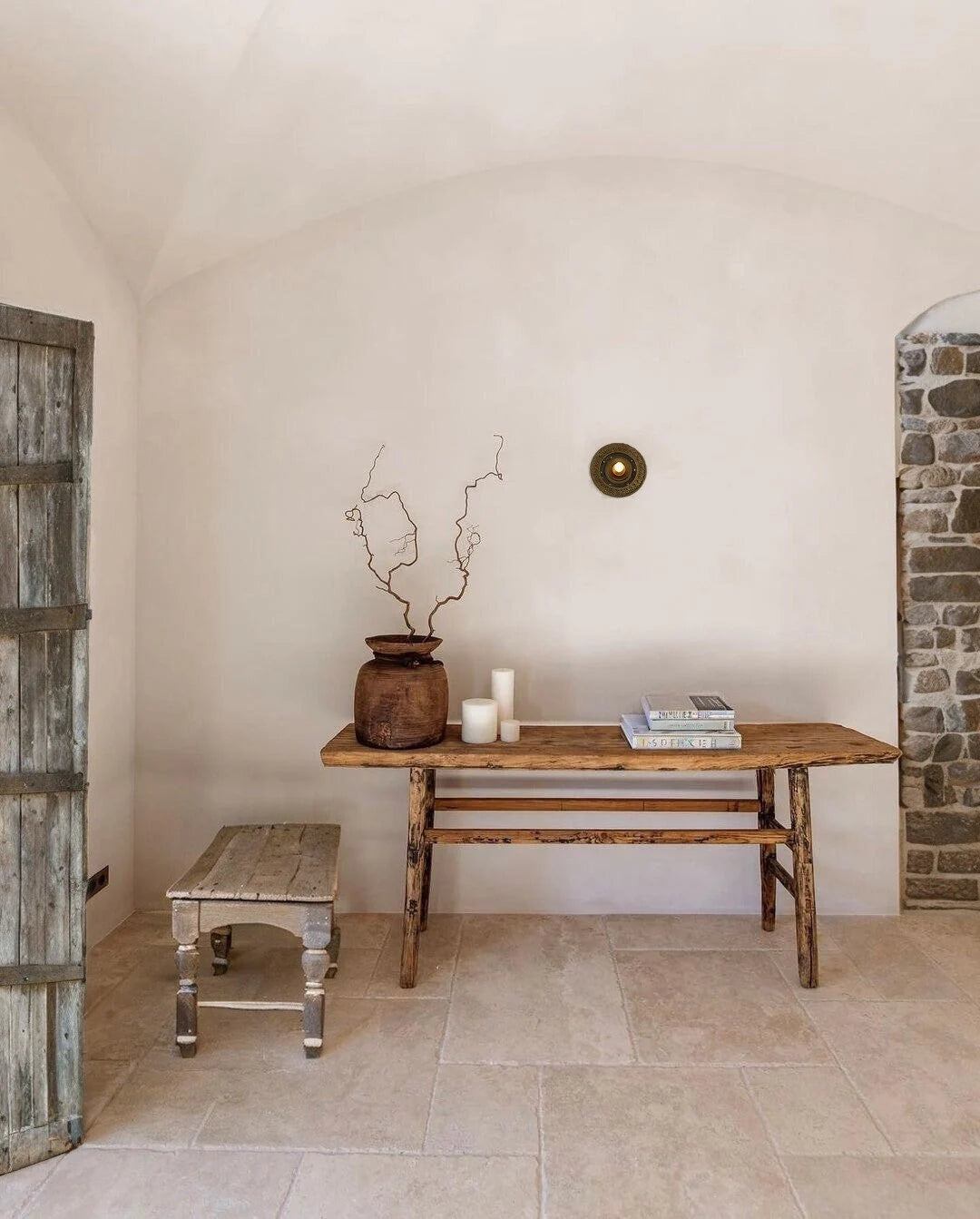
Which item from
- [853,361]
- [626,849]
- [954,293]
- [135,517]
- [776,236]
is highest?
[776,236]

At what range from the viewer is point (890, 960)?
9.03ft

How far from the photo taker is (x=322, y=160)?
9.23ft

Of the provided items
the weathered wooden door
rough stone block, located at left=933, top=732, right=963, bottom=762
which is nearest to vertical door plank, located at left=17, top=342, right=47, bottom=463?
the weathered wooden door

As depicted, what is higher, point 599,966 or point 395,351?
point 395,351

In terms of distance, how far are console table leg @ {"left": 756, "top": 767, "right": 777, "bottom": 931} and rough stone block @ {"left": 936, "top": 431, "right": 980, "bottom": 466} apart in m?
1.35

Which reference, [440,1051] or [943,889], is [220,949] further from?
[943,889]

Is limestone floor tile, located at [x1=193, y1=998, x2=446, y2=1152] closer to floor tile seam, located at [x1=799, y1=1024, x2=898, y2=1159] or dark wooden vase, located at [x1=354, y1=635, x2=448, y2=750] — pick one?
dark wooden vase, located at [x1=354, y1=635, x2=448, y2=750]

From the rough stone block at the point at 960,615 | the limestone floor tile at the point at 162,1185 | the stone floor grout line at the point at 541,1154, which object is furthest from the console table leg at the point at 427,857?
the rough stone block at the point at 960,615

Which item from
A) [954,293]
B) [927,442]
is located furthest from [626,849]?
[954,293]

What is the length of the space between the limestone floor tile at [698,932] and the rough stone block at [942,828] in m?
0.56

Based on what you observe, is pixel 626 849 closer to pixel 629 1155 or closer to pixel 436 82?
pixel 629 1155

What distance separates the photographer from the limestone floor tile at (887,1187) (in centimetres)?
167

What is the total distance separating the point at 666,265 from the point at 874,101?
803 millimetres

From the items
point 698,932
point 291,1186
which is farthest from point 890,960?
point 291,1186
